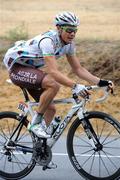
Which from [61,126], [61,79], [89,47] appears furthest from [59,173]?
[89,47]

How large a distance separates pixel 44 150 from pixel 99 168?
2.39ft

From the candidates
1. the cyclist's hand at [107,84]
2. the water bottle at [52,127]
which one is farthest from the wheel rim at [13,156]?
the cyclist's hand at [107,84]

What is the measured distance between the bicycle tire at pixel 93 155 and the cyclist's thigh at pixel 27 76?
0.60 meters

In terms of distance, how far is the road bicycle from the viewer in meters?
7.27

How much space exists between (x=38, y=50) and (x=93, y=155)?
1407mm

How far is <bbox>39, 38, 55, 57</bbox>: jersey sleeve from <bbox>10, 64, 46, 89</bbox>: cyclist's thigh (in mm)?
294

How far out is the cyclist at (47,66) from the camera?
703 centimetres

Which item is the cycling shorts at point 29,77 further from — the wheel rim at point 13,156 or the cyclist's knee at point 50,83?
the wheel rim at point 13,156

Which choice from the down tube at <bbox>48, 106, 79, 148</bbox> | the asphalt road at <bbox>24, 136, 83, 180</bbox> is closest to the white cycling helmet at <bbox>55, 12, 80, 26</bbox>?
the down tube at <bbox>48, 106, 79, 148</bbox>

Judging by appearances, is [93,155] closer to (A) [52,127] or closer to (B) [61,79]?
(A) [52,127]

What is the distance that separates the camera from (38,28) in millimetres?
22984

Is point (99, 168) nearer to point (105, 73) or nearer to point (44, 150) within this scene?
point (44, 150)

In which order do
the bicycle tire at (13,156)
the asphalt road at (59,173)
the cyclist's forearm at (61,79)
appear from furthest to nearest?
the asphalt road at (59,173), the bicycle tire at (13,156), the cyclist's forearm at (61,79)

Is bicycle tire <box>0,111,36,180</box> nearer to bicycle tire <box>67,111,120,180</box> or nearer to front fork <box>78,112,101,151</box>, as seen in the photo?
bicycle tire <box>67,111,120,180</box>
